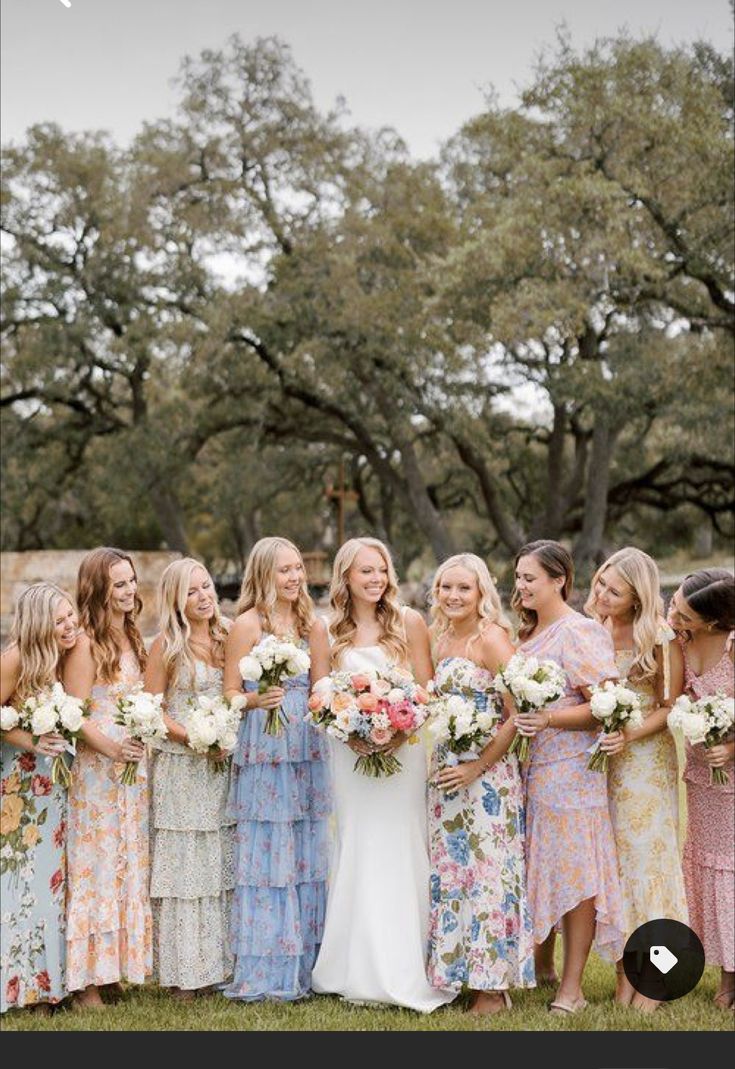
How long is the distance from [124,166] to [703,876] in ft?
87.6

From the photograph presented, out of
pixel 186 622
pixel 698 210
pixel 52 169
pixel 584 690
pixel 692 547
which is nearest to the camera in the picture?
pixel 584 690

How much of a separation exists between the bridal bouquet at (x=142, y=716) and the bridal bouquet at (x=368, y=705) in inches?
27.1

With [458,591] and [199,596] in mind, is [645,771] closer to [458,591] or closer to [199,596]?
[458,591]

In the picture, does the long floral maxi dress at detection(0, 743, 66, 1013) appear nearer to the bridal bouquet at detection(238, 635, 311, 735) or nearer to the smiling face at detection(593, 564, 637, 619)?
the bridal bouquet at detection(238, 635, 311, 735)

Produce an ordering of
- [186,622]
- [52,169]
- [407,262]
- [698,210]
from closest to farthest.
Answer: 1. [186,622]
2. [698,210]
3. [407,262]
4. [52,169]

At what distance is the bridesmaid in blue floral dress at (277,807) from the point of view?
588 cm

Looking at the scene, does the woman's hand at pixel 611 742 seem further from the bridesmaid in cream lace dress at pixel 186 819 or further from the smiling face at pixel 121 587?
the smiling face at pixel 121 587

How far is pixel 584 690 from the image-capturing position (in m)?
5.70

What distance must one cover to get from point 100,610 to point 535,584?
2124 millimetres

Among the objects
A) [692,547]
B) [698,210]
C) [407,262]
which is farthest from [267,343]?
[692,547]

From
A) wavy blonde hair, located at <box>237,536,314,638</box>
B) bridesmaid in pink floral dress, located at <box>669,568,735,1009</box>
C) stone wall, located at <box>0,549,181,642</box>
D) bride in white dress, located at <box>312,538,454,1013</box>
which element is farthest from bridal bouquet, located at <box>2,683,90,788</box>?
stone wall, located at <box>0,549,181,642</box>

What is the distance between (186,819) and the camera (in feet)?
19.6

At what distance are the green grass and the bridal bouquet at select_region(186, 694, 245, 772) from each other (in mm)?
1196

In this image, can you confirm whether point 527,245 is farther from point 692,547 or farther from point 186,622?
point 692,547
